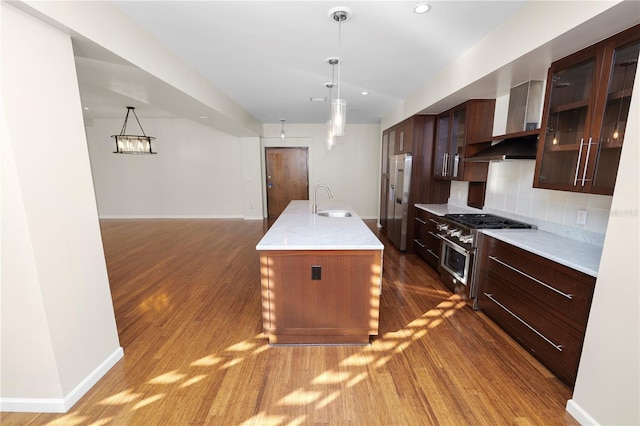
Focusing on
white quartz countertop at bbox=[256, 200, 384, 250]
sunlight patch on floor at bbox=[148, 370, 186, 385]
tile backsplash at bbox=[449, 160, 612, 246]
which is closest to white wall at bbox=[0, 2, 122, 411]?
sunlight patch on floor at bbox=[148, 370, 186, 385]

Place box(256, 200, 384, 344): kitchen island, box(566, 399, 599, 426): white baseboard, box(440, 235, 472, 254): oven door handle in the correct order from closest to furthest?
box(566, 399, 599, 426): white baseboard
box(256, 200, 384, 344): kitchen island
box(440, 235, 472, 254): oven door handle

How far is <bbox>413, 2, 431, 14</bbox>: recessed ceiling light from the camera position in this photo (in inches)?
73.5

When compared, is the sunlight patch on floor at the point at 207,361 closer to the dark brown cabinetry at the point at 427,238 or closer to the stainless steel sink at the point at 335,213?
the stainless steel sink at the point at 335,213

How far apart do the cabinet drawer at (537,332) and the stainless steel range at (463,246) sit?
236mm

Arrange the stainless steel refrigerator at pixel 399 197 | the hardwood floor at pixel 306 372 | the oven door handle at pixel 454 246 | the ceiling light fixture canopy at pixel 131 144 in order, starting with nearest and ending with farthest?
the hardwood floor at pixel 306 372, the oven door handle at pixel 454 246, the stainless steel refrigerator at pixel 399 197, the ceiling light fixture canopy at pixel 131 144

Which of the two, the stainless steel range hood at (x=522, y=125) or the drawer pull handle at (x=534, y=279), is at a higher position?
the stainless steel range hood at (x=522, y=125)

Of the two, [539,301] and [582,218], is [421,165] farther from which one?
[539,301]

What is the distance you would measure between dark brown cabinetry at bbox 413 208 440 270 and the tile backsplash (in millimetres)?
683

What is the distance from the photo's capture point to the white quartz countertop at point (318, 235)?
1.98 m

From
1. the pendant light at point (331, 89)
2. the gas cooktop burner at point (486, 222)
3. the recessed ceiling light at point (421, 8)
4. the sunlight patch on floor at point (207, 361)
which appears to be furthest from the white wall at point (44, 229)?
the gas cooktop burner at point (486, 222)

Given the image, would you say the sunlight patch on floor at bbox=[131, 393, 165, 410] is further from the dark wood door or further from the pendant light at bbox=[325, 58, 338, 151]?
the dark wood door

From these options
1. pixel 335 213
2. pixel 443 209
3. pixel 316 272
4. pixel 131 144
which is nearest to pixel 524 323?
pixel 316 272

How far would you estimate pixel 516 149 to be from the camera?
8.11 feet

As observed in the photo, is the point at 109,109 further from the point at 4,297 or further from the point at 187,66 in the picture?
the point at 4,297
